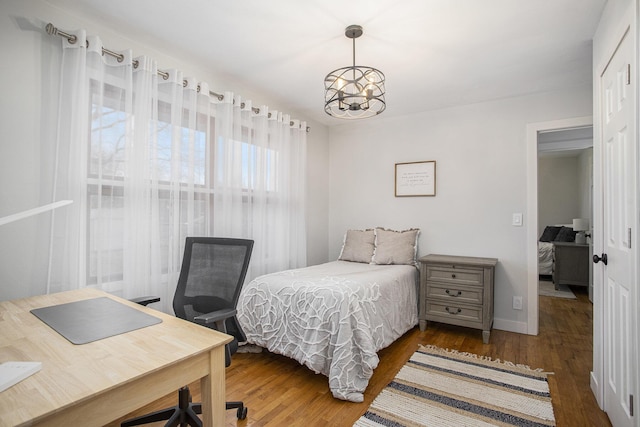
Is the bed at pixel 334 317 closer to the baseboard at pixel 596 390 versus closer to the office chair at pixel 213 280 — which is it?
the office chair at pixel 213 280

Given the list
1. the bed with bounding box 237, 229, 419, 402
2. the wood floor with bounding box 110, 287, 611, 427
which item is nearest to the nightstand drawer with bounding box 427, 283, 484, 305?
the bed with bounding box 237, 229, 419, 402

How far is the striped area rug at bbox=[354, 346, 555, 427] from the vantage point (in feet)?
6.02

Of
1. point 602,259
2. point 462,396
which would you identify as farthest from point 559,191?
point 462,396

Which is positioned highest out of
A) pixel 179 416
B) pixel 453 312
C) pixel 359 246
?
pixel 359 246

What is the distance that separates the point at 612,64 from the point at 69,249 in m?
3.28

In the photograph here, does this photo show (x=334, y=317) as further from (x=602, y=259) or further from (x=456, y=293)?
(x=602, y=259)

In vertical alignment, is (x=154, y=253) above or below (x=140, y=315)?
above

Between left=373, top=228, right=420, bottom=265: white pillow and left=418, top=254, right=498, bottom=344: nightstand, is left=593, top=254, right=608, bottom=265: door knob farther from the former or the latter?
left=373, top=228, right=420, bottom=265: white pillow

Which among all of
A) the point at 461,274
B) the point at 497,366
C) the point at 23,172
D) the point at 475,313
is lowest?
the point at 497,366

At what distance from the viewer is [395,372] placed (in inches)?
94.7

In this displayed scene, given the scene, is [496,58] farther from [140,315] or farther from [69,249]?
[69,249]

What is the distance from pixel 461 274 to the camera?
3113 mm

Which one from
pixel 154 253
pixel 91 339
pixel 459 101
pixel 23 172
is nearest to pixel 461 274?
pixel 459 101

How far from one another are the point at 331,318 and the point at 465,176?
7.65ft
